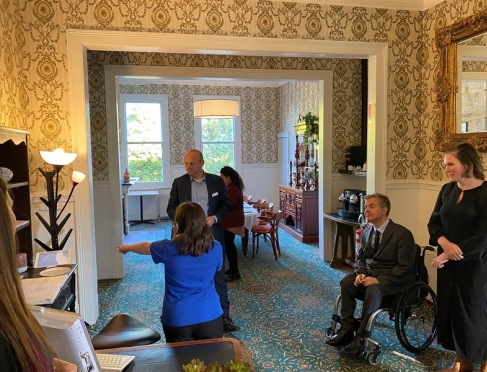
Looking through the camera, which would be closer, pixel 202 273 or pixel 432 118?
pixel 202 273

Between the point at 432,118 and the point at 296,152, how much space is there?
152 inches

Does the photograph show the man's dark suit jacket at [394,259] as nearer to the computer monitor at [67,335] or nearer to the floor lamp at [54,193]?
the computer monitor at [67,335]

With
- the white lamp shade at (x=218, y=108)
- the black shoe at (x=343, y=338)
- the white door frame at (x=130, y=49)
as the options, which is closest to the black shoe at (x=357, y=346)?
the black shoe at (x=343, y=338)

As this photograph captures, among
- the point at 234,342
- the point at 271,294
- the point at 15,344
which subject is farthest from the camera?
the point at 271,294

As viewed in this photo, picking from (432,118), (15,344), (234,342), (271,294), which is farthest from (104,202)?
(15,344)

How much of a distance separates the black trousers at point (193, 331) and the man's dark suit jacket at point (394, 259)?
143 centimetres

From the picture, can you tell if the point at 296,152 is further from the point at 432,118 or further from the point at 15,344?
the point at 15,344

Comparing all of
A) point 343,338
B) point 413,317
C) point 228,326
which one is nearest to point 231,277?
point 228,326

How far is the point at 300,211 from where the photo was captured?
682cm

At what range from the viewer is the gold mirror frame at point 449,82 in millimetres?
3480

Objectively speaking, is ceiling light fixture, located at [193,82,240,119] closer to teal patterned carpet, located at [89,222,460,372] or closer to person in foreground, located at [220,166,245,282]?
person in foreground, located at [220,166,245,282]

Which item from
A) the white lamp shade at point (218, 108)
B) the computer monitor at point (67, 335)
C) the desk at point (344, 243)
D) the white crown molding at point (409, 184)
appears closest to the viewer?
the computer monitor at point (67, 335)

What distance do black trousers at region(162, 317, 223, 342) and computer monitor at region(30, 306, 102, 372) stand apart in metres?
1.04

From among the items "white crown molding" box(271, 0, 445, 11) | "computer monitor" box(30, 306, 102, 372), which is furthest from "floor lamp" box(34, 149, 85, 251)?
"white crown molding" box(271, 0, 445, 11)
